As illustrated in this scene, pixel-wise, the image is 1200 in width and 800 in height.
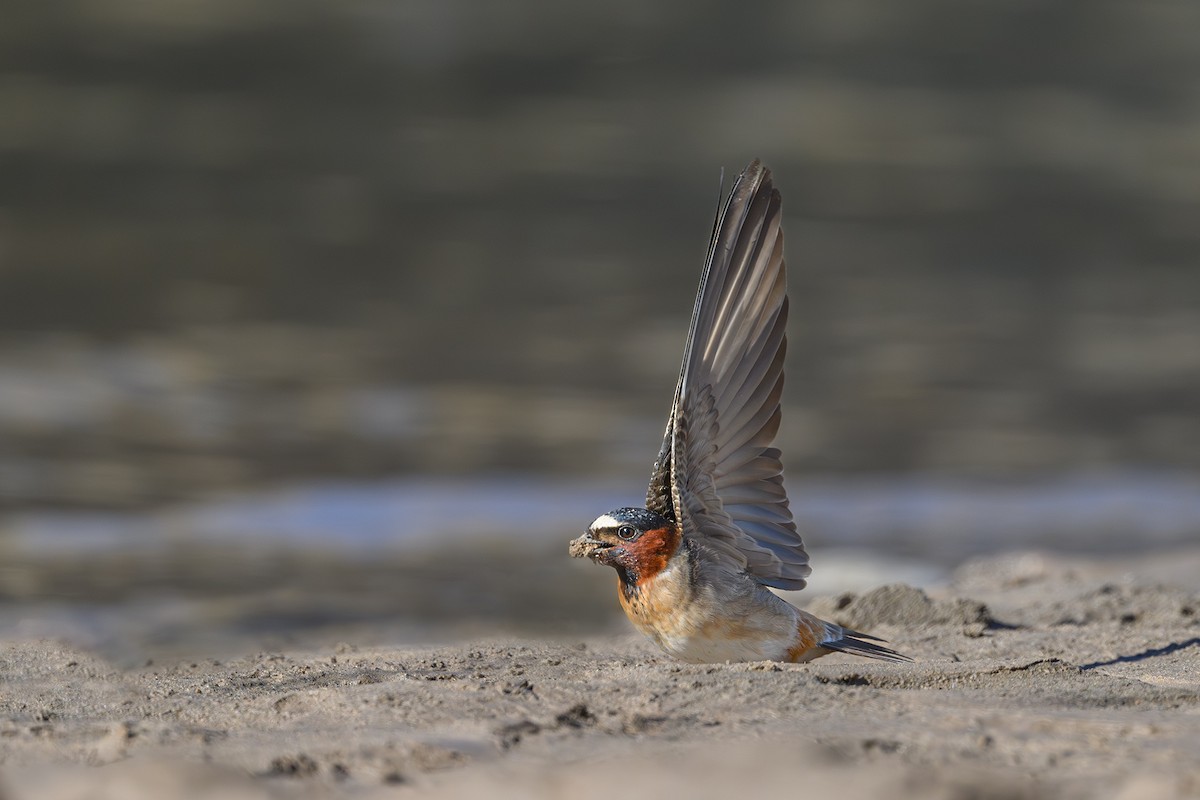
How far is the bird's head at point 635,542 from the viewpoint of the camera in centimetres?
438

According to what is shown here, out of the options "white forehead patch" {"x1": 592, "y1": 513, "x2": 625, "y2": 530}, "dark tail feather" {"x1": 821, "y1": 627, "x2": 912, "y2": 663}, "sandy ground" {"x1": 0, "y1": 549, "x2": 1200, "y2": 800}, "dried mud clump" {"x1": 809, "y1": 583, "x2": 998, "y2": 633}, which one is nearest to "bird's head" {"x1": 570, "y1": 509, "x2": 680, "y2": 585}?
"white forehead patch" {"x1": 592, "y1": 513, "x2": 625, "y2": 530}

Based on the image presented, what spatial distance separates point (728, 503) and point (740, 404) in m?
0.33

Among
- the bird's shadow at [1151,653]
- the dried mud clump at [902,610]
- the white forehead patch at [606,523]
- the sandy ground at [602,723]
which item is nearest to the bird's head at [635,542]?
the white forehead patch at [606,523]

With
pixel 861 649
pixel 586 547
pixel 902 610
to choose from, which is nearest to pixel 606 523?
pixel 586 547

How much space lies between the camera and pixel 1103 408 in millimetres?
11109

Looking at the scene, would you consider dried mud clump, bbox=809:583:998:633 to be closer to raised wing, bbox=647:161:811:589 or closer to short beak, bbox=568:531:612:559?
raised wing, bbox=647:161:811:589

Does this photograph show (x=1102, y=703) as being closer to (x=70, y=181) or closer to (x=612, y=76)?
(x=70, y=181)

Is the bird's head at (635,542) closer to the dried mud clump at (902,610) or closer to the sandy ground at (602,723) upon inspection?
the sandy ground at (602,723)

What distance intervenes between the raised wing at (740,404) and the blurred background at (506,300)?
1.94 m

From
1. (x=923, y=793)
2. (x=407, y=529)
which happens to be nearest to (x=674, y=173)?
(x=407, y=529)

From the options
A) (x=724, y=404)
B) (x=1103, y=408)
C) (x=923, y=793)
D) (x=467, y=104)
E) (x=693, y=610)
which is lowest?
(x=923, y=793)

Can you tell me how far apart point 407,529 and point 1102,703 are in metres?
5.79

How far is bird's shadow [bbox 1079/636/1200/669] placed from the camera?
4.70 m

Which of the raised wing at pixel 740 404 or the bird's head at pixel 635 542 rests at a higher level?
the raised wing at pixel 740 404
